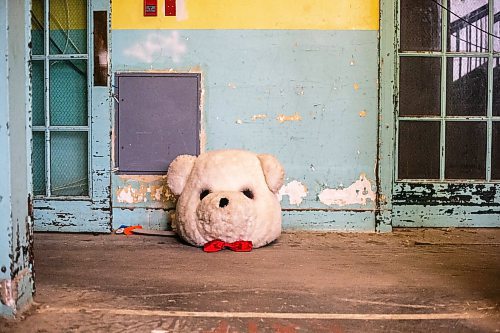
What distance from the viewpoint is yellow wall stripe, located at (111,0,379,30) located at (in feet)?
11.6

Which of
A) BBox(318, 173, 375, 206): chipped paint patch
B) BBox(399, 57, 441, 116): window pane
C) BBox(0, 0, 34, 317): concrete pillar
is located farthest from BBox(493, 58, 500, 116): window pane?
BBox(0, 0, 34, 317): concrete pillar

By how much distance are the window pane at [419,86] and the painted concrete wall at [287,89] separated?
22 centimetres

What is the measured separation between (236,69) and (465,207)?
5.76 ft

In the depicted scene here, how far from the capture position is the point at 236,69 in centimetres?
355

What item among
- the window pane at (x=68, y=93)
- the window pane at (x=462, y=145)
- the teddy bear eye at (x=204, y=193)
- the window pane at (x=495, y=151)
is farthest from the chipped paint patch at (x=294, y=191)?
the window pane at (x=68, y=93)

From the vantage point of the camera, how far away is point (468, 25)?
3.62m

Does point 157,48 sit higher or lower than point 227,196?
higher

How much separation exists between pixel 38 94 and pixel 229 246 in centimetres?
164

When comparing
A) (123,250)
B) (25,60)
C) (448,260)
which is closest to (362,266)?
(448,260)

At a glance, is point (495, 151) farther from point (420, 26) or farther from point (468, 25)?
point (420, 26)

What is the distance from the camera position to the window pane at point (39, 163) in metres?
3.56

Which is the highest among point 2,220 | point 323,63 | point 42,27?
point 42,27

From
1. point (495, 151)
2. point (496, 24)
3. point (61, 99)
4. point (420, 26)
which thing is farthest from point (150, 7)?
point (495, 151)

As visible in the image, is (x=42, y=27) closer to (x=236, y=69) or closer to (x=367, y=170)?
(x=236, y=69)
